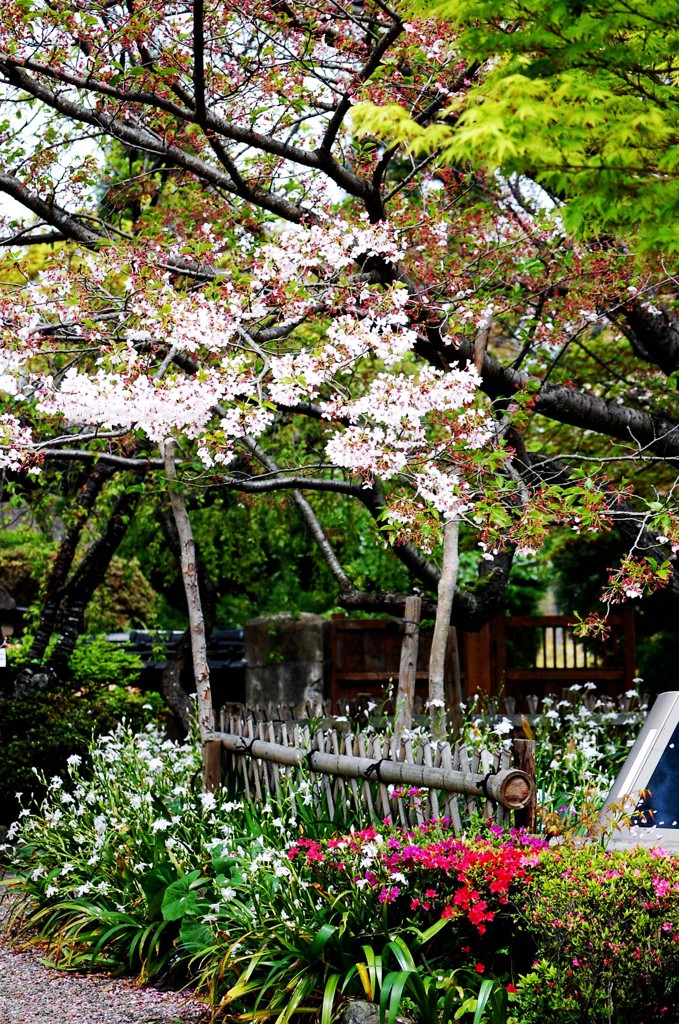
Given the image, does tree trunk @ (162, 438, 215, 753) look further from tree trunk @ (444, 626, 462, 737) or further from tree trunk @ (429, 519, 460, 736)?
tree trunk @ (444, 626, 462, 737)

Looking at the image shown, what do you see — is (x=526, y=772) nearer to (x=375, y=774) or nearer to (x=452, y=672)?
(x=375, y=774)

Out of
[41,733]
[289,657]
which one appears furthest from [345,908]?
[289,657]

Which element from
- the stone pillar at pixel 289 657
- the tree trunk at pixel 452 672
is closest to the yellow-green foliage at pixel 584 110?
the tree trunk at pixel 452 672

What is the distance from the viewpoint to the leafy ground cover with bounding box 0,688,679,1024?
3.16m

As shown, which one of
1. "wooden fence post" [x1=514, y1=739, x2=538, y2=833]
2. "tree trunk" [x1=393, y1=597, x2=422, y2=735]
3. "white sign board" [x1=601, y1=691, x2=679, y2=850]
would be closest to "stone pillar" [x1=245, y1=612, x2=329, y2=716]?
"tree trunk" [x1=393, y1=597, x2=422, y2=735]

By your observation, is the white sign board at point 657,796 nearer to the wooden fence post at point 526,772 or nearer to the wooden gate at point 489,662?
the wooden fence post at point 526,772

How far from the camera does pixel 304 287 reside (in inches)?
232

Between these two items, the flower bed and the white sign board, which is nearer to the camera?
the flower bed

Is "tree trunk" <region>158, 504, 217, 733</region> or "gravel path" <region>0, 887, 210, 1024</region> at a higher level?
"tree trunk" <region>158, 504, 217, 733</region>

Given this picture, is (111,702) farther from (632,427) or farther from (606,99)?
(606,99)

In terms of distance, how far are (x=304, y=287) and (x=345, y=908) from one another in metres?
3.18

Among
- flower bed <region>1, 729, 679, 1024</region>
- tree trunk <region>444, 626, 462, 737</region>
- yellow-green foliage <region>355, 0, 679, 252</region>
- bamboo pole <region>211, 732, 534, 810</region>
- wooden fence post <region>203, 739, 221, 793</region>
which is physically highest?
yellow-green foliage <region>355, 0, 679, 252</region>

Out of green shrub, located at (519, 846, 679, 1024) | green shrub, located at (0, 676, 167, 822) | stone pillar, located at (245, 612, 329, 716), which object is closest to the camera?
green shrub, located at (519, 846, 679, 1024)

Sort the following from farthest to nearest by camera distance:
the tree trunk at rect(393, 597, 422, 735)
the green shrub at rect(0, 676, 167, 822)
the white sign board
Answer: the green shrub at rect(0, 676, 167, 822) → the tree trunk at rect(393, 597, 422, 735) → the white sign board
